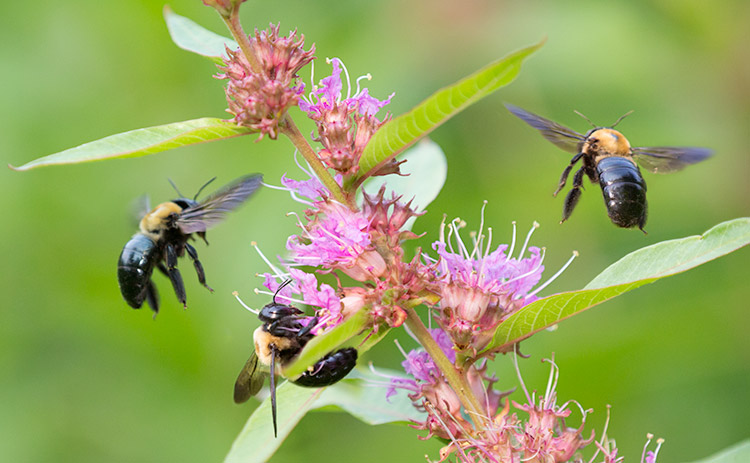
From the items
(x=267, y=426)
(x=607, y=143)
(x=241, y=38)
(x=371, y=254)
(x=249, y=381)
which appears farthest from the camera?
(x=607, y=143)

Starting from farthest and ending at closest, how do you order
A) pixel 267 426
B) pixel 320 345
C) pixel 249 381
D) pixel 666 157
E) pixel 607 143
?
1. pixel 666 157
2. pixel 607 143
3. pixel 249 381
4. pixel 267 426
5. pixel 320 345

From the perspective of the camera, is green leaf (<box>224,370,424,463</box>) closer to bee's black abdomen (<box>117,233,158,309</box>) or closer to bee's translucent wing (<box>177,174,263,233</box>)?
bee's translucent wing (<box>177,174,263,233</box>)

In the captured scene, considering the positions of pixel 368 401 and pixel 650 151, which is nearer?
pixel 368 401

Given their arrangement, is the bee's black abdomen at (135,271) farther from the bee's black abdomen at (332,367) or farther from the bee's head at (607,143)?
the bee's head at (607,143)

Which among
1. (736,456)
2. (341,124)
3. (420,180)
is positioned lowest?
(736,456)

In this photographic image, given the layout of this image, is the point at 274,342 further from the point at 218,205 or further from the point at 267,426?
the point at 218,205

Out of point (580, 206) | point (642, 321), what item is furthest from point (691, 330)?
point (580, 206)

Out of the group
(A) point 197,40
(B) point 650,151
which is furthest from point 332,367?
(B) point 650,151

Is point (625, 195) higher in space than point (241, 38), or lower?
lower
